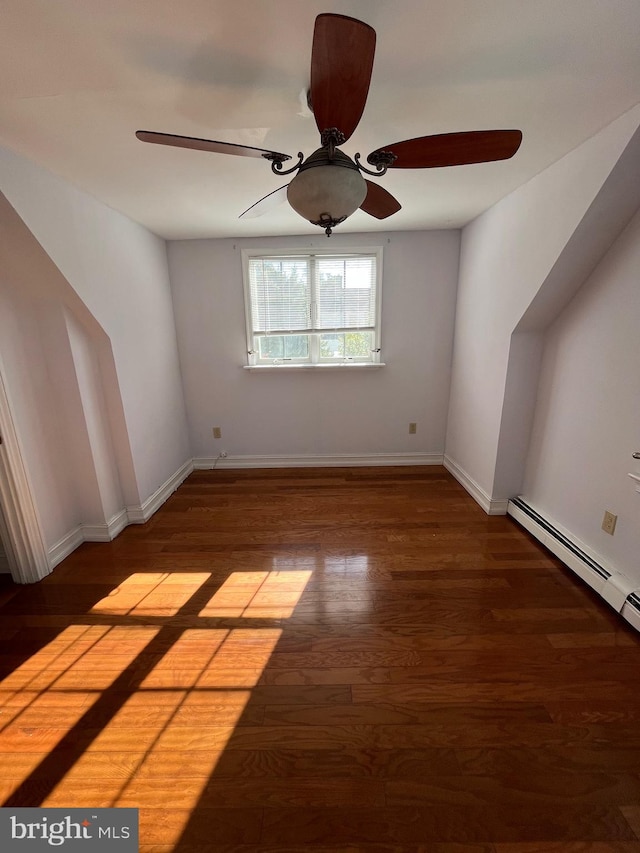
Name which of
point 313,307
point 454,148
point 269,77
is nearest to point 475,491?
point 313,307

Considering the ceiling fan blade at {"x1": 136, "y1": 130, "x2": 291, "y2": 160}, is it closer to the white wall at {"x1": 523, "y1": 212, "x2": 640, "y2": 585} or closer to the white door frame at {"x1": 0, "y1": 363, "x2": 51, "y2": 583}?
the white door frame at {"x1": 0, "y1": 363, "x2": 51, "y2": 583}

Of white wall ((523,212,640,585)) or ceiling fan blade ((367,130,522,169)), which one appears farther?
white wall ((523,212,640,585))

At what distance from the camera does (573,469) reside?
205cm

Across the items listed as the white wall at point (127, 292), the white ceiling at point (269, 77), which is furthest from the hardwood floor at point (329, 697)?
the white ceiling at point (269, 77)

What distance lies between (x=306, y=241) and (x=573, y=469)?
2750 millimetres

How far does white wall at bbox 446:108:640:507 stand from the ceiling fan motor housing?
4.05 ft

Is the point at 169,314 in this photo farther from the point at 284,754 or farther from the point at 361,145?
Result: the point at 284,754

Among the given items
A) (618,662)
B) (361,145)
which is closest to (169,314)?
(361,145)

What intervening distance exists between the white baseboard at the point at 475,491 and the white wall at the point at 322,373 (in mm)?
256

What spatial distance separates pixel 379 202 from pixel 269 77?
25.1 inches

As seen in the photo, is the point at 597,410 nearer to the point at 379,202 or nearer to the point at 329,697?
the point at 379,202

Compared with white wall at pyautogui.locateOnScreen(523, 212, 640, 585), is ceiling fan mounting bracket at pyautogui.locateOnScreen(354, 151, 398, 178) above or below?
above

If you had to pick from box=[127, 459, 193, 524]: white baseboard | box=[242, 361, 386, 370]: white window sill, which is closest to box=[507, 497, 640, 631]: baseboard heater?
box=[242, 361, 386, 370]: white window sill

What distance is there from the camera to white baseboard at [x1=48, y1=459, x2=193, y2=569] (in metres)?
2.18
